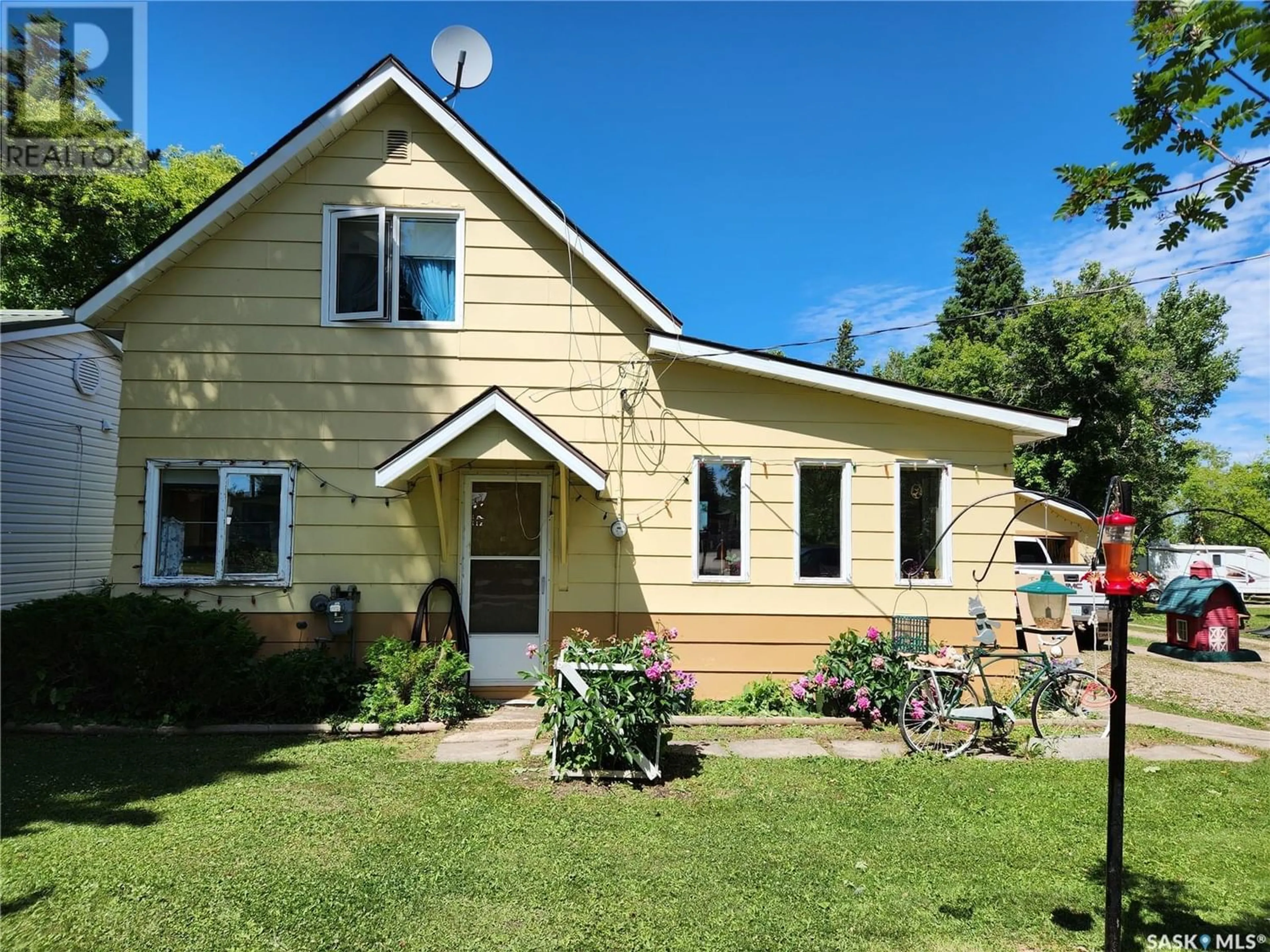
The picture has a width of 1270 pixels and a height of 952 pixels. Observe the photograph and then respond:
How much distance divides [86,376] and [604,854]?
1169cm

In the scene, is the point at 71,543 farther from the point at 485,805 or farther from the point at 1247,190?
the point at 1247,190

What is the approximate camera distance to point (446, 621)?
795 cm

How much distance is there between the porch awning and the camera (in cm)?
700

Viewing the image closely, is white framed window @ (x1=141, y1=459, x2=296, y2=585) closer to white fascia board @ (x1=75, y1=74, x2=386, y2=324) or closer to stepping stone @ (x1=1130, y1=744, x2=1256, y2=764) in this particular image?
white fascia board @ (x1=75, y1=74, x2=386, y2=324)

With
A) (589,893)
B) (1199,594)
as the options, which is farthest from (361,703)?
(1199,594)

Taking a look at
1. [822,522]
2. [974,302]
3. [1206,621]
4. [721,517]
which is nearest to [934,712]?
[822,522]

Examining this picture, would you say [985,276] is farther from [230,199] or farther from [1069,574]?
[230,199]

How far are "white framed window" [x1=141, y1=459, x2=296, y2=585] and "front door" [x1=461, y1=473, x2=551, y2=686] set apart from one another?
2.00m

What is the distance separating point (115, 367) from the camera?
12.4 m

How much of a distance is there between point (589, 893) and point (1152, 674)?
11097 millimetres

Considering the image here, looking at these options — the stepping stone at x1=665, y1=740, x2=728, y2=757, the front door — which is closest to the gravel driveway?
the stepping stone at x1=665, y1=740, x2=728, y2=757

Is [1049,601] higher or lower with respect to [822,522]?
lower

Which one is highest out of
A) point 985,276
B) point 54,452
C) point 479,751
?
point 985,276

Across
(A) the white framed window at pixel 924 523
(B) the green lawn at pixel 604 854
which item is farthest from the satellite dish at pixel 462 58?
(B) the green lawn at pixel 604 854
